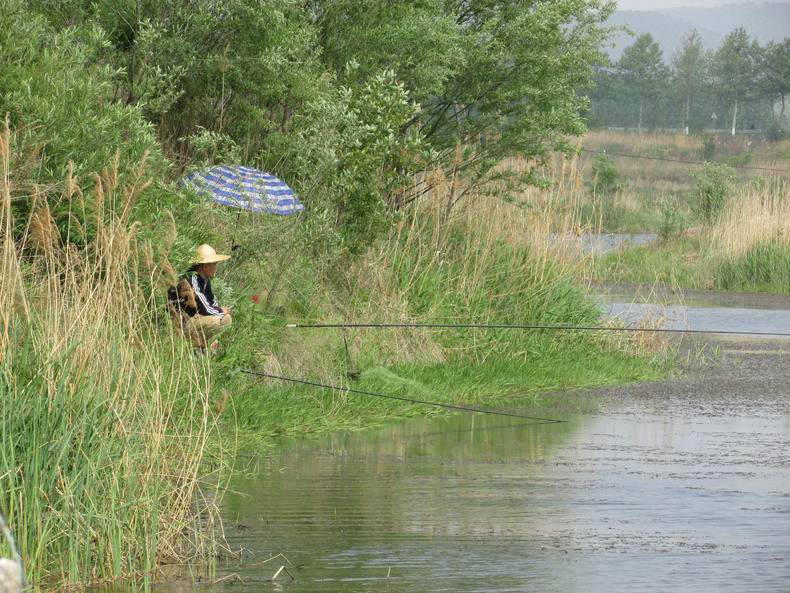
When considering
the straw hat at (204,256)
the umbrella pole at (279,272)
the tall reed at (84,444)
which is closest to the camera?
the tall reed at (84,444)

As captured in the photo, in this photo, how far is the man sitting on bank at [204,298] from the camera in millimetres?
10984

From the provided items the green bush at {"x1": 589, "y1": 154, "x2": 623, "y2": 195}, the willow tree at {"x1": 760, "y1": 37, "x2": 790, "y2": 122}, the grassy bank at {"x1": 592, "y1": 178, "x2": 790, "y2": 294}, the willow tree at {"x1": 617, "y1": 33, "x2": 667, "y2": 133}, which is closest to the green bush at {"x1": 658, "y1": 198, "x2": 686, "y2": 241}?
the grassy bank at {"x1": 592, "y1": 178, "x2": 790, "y2": 294}

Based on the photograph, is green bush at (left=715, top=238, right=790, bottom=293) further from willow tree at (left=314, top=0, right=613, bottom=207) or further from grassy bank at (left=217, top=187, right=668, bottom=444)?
grassy bank at (left=217, top=187, right=668, bottom=444)

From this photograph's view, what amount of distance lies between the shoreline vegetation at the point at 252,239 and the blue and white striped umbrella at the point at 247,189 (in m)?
0.19

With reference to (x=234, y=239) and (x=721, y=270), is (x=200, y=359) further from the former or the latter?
(x=721, y=270)

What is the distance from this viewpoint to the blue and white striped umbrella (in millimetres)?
12992

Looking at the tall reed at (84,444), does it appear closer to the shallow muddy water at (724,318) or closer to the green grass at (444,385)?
the green grass at (444,385)

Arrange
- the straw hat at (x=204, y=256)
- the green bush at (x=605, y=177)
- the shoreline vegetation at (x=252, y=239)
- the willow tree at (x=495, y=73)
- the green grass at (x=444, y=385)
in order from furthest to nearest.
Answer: the green bush at (x=605, y=177)
the willow tree at (x=495, y=73)
the green grass at (x=444, y=385)
the straw hat at (x=204, y=256)
the shoreline vegetation at (x=252, y=239)

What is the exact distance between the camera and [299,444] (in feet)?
38.2

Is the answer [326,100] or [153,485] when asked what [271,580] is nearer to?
[153,485]

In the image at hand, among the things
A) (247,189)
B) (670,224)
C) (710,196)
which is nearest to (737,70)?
(710,196)

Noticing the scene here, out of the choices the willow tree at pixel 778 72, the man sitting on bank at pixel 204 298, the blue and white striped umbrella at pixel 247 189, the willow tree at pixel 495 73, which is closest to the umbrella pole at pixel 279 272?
the blue and white striped umbrella at pixel 247 189

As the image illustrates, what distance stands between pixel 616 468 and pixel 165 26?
6.28 meters

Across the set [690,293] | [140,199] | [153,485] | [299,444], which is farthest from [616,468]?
[690,293]
